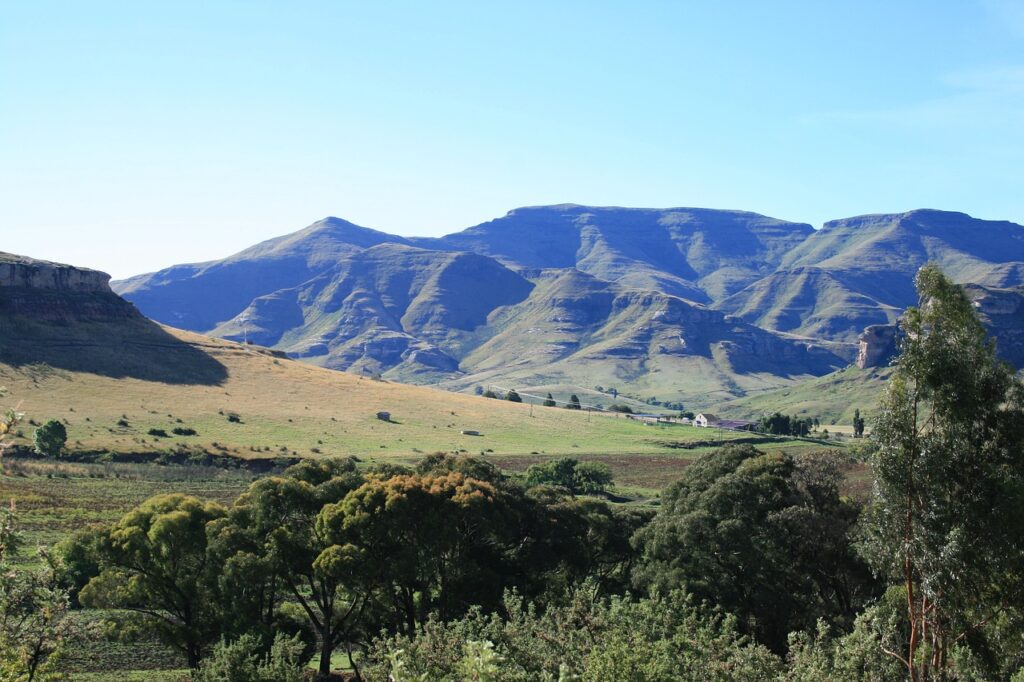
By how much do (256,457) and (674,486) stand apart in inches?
2918

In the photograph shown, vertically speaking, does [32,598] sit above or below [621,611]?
above

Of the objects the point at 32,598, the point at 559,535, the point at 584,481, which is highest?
the point at 32,598

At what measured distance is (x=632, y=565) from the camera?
49969mm

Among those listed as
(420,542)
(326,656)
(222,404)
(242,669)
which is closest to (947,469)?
(242,669)

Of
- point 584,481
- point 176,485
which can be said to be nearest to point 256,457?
point 176,485

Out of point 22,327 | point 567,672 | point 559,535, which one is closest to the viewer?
point 567,672

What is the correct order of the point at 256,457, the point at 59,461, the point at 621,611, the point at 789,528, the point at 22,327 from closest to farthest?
the point at 621,611, the point at 789,528, the point at 59,461, the point at 256,457, the point at 22,327

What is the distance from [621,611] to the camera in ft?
105

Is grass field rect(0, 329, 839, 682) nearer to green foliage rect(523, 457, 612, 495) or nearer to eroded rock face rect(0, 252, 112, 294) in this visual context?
green foliage rect(523, 457, 612, 495)

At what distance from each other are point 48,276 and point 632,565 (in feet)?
569

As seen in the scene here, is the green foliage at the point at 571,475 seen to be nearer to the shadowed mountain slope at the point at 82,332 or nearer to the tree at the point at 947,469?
the shadowed mountain slope at the point at 82,332

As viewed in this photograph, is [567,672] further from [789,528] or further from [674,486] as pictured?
[674,486]

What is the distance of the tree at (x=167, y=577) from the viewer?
1513 inches

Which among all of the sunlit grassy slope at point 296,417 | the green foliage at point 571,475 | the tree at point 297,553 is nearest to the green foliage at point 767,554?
the tree at point 297,553
